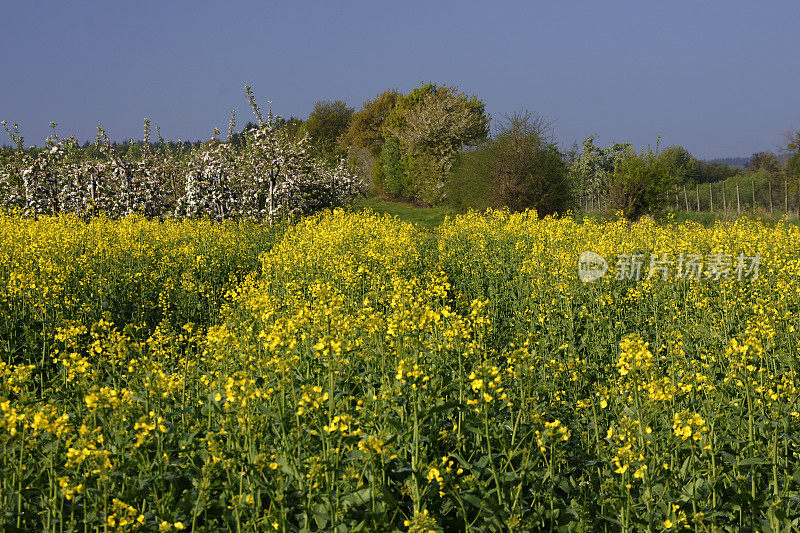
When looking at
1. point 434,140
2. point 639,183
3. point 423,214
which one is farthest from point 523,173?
point 434,140

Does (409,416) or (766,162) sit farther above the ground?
(766,162)

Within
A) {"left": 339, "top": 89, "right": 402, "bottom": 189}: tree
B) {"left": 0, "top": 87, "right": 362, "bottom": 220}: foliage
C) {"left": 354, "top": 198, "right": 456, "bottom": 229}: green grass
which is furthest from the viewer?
{"left": 339, "top": 89, "right": 402, "bottom": 189}: tree

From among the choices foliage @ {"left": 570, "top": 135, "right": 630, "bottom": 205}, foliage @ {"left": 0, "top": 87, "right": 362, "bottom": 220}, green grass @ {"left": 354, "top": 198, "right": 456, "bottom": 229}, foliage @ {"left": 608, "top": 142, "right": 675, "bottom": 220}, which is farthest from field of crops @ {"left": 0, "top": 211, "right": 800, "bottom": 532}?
foliage @ {"left": 570, "top": 135, "right": 630, "bottom": 205}

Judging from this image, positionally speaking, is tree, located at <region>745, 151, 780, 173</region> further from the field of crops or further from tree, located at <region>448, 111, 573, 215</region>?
the field of crops

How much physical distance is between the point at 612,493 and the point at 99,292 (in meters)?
7.22

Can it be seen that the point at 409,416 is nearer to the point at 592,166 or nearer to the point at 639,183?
the point at 639,183

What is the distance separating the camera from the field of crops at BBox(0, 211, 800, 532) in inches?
114

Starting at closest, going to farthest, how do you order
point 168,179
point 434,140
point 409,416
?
point 409,416, point 168,179, point 434,140

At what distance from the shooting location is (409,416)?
12.0ft

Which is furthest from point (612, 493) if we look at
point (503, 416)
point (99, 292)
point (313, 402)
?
point (99, 292)

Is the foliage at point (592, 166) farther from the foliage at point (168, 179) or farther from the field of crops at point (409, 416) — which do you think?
the field of crops at point (409, 416)

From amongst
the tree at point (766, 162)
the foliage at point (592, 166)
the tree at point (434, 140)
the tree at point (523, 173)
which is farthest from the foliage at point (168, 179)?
the tree at point (766, 162)

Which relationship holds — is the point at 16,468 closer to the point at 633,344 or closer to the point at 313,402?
the point at 313,402

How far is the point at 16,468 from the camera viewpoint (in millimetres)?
2887
